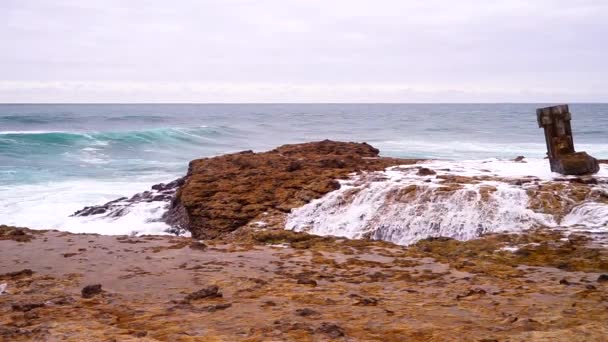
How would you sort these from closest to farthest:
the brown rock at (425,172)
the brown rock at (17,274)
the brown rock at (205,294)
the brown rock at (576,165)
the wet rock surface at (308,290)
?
the wet rock surface at (308,290)
the brown rock at (205,294)
the brown rock at (17,274)
the brown rock at (576,165)
the brown rock at (425,172)

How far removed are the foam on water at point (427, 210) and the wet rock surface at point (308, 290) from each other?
2.14 feet

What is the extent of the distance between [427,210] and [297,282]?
4.14 metres

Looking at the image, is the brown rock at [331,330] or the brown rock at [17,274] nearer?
the brown rock at [331,330]

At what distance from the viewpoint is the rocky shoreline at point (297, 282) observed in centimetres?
480

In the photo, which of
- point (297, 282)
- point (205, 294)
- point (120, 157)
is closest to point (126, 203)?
point (297, 282)

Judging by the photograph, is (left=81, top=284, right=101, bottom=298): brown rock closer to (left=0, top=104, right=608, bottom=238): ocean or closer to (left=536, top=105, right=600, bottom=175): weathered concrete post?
(left=0, top=104, right=608, bottom=238): ocean

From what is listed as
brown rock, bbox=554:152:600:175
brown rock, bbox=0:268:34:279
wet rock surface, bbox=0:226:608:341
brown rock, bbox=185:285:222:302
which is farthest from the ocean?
brown rock, bbox=554:152:600:175

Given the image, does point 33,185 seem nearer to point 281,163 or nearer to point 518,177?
point 281,163

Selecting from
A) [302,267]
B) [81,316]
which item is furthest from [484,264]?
[81,316]

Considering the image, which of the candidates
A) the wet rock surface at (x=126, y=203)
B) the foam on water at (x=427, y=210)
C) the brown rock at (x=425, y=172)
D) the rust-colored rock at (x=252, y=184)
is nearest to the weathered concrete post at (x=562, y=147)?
the foam on water at (x=427, y=210)

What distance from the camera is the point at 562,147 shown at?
11766mm

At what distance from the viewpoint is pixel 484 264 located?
7430 millimetres

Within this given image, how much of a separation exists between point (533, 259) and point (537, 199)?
2.36m

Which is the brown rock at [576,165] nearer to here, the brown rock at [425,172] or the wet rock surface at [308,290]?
the brown rock at [425,172]
